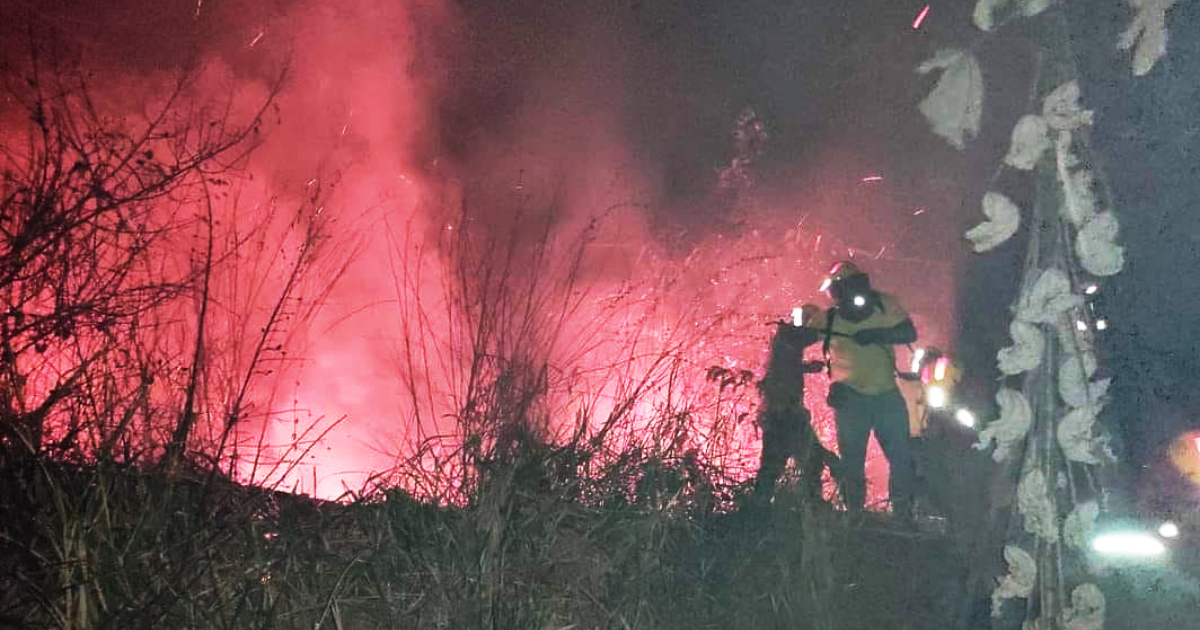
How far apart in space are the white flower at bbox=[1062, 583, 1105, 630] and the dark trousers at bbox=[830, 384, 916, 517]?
3.05 metres

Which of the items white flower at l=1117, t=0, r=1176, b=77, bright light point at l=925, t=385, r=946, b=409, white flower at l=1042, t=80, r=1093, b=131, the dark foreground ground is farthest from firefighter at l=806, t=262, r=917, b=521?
white flower at l=1117, t=0, r=1176, b=77

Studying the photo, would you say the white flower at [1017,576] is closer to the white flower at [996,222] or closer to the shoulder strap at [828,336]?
the white flower at [996,222]

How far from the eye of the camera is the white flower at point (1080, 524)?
2.98m

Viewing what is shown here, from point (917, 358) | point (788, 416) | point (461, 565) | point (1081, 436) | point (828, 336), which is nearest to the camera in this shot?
point (1081, 436)

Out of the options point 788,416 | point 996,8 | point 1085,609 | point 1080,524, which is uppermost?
point 996,8

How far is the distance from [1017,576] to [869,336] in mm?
3207

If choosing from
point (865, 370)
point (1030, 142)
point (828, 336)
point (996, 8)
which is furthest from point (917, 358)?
point (996, 8)

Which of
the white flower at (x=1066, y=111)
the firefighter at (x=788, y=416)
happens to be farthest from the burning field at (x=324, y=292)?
the white flower at (x=1066, y=111)

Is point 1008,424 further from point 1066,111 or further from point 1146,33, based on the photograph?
point 1146,33

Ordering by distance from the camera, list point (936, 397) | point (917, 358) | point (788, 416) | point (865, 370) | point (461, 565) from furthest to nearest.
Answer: point (917, 358)
point (936, 397)
point (865, 370)
point (788, 416)
point (461, 565)

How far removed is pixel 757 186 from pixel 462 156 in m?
2.86

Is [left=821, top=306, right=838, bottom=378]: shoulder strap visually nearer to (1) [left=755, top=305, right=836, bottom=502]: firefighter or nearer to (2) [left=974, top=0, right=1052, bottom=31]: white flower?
(1) [left=755, top=305, right=836, bottom=502]: firefighter

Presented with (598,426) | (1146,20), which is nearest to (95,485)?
(598,426)

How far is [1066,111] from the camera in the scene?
2920 millimetres
